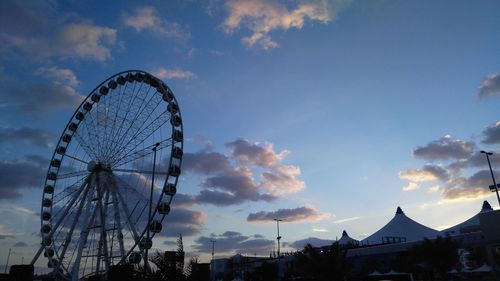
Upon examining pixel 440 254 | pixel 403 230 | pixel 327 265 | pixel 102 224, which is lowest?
pixel 327 265

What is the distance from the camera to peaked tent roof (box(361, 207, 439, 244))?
8147cm

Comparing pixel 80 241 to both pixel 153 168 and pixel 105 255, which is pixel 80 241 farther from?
pixel 153 168

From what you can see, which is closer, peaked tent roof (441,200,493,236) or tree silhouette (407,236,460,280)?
tree silhouette (407,236,460,280)

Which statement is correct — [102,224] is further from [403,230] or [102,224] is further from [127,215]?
[403,230]

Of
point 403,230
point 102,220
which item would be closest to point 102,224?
point 102,220

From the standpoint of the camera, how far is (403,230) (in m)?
83.6

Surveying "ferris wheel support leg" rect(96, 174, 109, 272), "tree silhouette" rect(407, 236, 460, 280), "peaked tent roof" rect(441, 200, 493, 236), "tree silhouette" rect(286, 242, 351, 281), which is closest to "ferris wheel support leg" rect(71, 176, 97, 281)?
"ferris wheel support leg" rect(96, 174, 109, 272)

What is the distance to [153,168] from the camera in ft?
128

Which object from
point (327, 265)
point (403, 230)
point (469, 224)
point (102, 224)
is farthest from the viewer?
point (469, 224)

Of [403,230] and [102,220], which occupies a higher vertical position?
[403,230]

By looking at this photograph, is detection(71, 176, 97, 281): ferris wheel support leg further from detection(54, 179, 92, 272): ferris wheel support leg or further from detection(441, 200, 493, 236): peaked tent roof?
detection(441, 200, 493, 236): peaked tent roof

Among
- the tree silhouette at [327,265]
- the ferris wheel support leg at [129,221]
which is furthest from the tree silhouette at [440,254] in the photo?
the ferris wheel support leg at [129,221]

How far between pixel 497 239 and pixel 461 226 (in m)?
38.5

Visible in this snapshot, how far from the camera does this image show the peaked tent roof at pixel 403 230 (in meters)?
81.5
